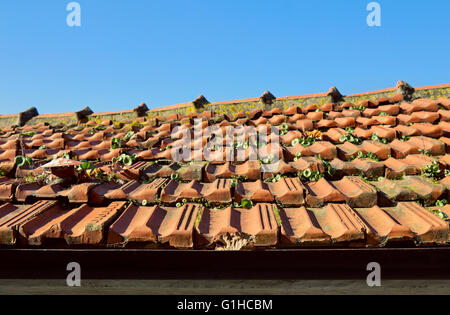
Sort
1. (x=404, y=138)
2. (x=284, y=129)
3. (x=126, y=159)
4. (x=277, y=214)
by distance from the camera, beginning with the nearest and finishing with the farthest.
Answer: (x=277, y=214), (x=126, y=159), (x=404, y=138), (x=284, y=129)

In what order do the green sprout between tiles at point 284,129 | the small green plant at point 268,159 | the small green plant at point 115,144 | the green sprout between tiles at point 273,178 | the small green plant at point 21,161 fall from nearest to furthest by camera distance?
the green sprout between tiles at point 273,178
the small green plant at point 268,159
the small green plant at point 21,161
the small green plant at point 115,144
the green sprout between tiles at point 284,129

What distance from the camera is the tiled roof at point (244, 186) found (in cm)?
180

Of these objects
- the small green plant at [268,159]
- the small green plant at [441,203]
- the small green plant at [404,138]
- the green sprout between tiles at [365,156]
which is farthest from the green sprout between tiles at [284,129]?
the small green plant at [441,203]

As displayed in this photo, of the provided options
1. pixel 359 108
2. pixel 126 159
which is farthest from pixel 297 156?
pixel 359 108

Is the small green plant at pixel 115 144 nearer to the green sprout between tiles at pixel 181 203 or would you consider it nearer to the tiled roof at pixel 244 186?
the tiled roof at pixel 244 186

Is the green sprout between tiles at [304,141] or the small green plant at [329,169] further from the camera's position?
the green sprout between tiles at [304,141]

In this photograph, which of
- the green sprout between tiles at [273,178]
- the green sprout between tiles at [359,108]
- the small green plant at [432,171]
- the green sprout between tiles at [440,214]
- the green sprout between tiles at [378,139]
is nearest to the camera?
the green sprout between tiles at [440,214]

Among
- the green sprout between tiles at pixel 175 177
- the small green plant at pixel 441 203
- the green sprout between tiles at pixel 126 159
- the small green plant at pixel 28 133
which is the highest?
the small green plant at pixel 28 133

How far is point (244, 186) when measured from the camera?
98.4 inches

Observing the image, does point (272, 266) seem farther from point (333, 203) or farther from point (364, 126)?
point (364, 126)

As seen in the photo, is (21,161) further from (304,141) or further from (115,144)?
(304,141)

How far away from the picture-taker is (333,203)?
2.21 m
